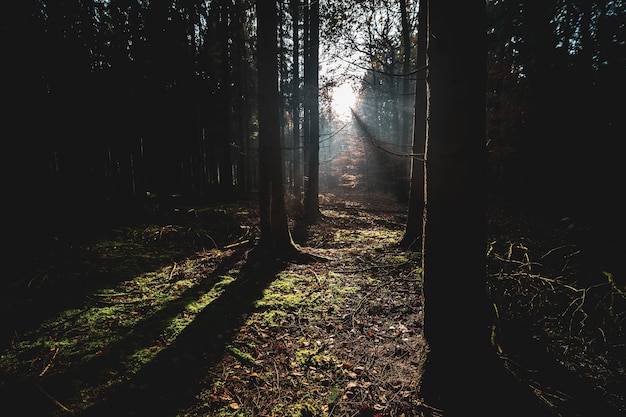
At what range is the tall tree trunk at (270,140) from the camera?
6355mm

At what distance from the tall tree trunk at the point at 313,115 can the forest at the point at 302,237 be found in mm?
109

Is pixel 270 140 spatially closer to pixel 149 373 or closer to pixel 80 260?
pixel 80 260

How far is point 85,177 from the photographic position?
29.1 feet

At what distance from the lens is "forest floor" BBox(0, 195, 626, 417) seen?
259 cm

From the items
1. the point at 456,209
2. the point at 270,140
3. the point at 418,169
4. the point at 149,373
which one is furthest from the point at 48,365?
the point at 418,169

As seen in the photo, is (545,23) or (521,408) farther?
(545,23)

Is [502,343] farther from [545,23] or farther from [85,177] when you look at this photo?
[545,23]

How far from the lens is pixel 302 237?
370 inches

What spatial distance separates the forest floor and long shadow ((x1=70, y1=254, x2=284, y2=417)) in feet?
0.05

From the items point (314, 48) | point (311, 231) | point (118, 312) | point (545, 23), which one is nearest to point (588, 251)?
point (311, 231)

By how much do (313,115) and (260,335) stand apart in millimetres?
10987

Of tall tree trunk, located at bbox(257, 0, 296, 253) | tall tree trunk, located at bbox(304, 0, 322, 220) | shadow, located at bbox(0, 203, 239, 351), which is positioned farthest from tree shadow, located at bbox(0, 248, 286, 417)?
tall tree trunk, located at bbox(304, 0, 322, 220)

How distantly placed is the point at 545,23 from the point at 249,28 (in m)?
16.2

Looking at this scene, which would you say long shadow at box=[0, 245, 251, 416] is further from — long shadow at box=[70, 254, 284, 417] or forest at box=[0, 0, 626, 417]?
long shadow at box=[70, 254, 284, 417]
